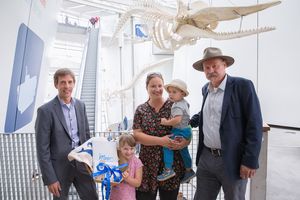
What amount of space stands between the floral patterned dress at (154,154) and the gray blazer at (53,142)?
20.4 inches

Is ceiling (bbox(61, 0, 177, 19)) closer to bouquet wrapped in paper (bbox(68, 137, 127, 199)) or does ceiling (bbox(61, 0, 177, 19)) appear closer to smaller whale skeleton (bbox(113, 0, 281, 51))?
smaller whale skeleton (bbox(113, 0, 281, 51))

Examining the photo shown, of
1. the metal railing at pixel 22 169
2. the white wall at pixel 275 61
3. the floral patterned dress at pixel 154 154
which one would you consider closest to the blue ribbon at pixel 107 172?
the floral patterned dress at pixel 154 154

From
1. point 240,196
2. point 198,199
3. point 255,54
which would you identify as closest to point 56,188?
point 198,199

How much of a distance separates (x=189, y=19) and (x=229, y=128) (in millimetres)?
2659

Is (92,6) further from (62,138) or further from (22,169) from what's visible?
(62,138)

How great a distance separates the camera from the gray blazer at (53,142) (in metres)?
1.84

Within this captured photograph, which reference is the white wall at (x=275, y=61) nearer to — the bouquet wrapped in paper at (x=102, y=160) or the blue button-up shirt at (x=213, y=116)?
the blue button-up shirt at (x=213, y=116)

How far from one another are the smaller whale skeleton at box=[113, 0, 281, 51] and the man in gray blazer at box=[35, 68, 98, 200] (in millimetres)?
2104

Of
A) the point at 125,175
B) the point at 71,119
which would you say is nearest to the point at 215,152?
the point at 125,175

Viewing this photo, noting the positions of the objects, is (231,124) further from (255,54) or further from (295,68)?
→ (255,54)

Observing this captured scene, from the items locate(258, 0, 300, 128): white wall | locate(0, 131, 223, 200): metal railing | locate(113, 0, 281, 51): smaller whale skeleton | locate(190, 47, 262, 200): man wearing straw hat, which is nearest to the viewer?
locate(190, 47, 262, 200): man wearing straw hat

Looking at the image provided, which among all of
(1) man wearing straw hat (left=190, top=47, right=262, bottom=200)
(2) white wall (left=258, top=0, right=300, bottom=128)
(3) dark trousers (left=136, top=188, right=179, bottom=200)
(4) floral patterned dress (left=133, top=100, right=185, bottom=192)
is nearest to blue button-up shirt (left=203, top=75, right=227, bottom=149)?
(1) man wearing straw hat (left=190, top=47, right=262, bottom=200)

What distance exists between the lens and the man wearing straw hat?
A: 5.34 feet

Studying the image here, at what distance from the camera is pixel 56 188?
1880 mm
